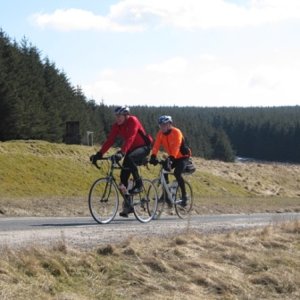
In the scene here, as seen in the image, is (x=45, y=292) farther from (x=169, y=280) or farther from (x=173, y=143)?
(x=173, y=143)

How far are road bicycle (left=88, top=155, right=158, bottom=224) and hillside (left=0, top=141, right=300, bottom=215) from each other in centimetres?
423

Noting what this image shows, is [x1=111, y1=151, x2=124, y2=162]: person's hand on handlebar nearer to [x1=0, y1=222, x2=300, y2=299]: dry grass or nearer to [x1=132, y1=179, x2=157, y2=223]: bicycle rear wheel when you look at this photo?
[x1=132, y1=179, x2=157, y2=223]: bicycle rear wheel

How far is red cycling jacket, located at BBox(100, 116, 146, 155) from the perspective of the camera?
1181cm

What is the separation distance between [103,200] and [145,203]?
98 cm

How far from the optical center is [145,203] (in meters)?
12.8

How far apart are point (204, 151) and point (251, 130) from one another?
1706 inches

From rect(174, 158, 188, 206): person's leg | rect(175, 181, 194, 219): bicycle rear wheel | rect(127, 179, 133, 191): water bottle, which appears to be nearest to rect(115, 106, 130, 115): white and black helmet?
rect(127, 179, 133, 191): water bottle

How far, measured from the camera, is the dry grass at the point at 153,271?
23.5ft

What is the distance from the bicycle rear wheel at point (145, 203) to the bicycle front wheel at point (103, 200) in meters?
0.43

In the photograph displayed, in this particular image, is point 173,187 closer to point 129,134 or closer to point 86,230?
point 129,134

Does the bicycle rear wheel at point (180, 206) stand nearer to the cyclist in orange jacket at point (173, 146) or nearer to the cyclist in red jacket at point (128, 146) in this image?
the cyclist in orange jacket at point (173, 146)

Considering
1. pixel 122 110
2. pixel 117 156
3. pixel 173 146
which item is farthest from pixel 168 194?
pixel 122 110

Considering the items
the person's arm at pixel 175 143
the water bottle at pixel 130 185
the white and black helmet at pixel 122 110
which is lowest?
the water bottle at pixel 130 185

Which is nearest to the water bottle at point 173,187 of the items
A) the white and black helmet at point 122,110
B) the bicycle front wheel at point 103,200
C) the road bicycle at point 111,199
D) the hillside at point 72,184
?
the road bicycle at point 111,199
